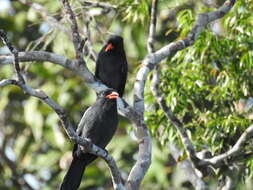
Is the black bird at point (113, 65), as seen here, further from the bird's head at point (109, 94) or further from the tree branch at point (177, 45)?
the bird's head at point (109, 94)

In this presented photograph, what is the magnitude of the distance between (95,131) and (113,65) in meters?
1.79

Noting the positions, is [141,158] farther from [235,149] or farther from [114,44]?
[114,44]

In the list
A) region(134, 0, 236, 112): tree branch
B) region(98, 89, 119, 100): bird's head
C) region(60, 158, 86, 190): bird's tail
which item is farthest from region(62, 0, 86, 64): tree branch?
region(60, 158, 86, 190): bird's tail

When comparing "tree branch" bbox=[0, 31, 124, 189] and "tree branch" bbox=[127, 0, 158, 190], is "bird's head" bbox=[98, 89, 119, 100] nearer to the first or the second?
"tree branch" bbox=[127, 0, 158, 190]

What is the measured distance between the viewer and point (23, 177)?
1045 cm

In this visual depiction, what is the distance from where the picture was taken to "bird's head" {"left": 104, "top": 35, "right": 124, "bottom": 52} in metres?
7.59

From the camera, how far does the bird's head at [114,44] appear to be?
759 cm

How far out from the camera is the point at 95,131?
5.91 meters

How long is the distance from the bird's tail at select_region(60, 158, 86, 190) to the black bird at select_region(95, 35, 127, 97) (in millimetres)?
1731

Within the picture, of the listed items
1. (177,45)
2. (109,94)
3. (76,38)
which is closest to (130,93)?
(177,45)

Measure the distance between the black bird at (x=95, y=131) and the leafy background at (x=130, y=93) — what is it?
716mm

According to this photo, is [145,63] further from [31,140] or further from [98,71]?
[31,140]

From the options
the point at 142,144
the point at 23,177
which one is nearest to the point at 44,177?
the point at 23,177

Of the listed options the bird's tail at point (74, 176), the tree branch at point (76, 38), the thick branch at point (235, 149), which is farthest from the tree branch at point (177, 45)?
the thick branch at point (235, 149)
